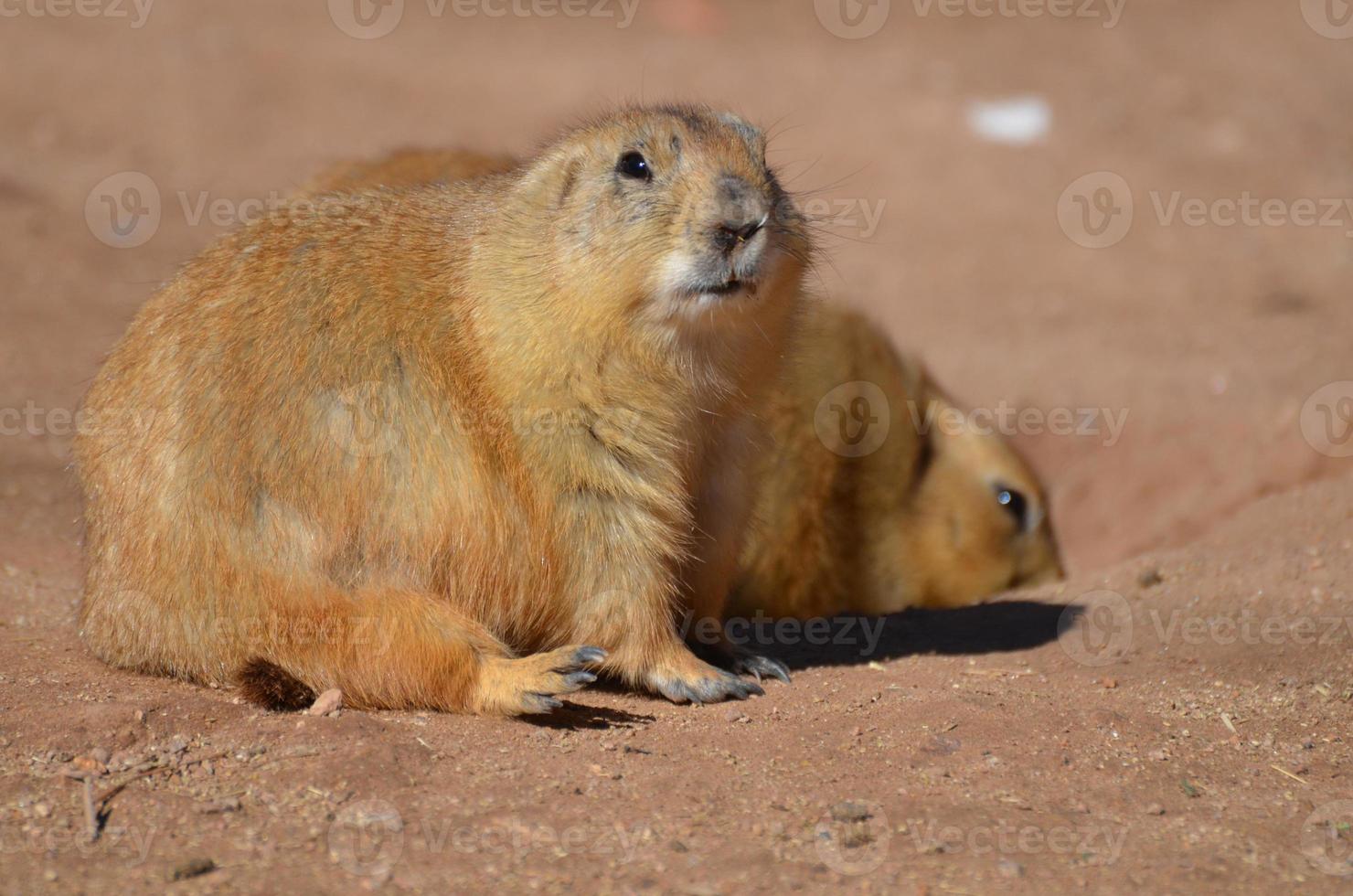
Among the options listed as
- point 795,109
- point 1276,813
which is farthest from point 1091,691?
point 795,109

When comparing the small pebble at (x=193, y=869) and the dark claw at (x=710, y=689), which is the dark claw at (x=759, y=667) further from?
the small pebble at (x=193, y=869)

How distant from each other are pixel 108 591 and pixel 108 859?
1.57m

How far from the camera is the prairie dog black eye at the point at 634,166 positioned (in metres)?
4.86

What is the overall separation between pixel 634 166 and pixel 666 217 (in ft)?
0.89

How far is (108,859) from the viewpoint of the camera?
362cm

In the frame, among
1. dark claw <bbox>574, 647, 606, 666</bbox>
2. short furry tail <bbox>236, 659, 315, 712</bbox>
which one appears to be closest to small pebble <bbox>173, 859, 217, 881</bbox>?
short furry tail <bbox>236, 659, 315, 712</bbox>

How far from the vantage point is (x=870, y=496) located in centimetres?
801

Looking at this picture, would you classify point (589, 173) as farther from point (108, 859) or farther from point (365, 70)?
point (365, 70)

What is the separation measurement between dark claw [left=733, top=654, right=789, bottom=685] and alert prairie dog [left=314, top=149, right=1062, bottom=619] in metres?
1.55

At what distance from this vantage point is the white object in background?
14.1 meters

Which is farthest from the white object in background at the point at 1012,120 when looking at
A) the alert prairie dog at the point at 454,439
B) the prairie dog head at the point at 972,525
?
the alert prairie dog at the point at 454,439

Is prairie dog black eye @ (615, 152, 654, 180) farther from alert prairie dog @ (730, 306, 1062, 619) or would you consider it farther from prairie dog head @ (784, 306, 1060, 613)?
prairie dog head @ (784, 306, 1060, 613)

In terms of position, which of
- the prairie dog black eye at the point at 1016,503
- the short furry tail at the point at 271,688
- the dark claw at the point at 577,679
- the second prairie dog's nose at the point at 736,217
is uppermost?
the second prairie dog's nose at the point at 736,217

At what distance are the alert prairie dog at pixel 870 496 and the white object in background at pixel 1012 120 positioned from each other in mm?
6178
